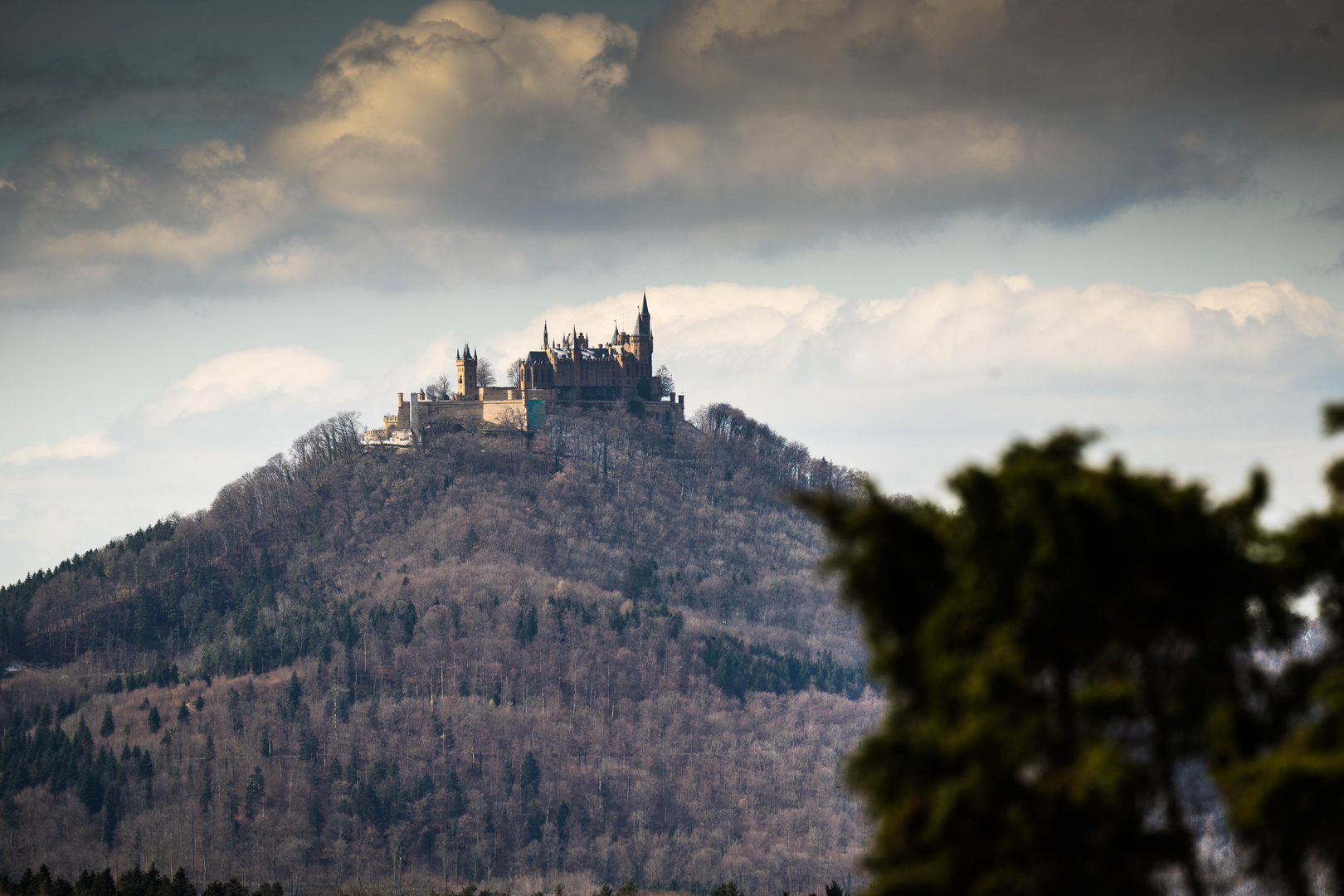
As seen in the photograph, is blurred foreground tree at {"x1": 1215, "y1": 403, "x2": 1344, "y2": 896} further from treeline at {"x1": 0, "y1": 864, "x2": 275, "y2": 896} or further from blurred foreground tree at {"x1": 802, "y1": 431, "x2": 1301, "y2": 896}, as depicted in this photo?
treeline at {"x1": 0, "y1": 864, "x2": 275, "y2": 896}

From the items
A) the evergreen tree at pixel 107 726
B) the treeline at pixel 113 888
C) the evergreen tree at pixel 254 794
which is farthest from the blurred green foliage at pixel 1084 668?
the evergreen tree at pixel 107 726

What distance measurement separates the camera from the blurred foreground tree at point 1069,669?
19594 mm

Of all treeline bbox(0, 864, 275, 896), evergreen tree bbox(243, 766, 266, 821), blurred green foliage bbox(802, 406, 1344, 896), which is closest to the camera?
blurred green foliage bbox(802, 406, 1344, 896)

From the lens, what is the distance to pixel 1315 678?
19.7 metres

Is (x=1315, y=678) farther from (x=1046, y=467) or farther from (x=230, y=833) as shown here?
(x=230, y=833)

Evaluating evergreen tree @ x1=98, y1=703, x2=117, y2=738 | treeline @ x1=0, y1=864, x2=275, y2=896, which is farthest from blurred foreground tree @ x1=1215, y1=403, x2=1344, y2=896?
evergreen tree @ x1=98, y1=703, x2=117, y2=738

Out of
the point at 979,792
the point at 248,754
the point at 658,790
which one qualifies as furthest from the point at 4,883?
the point at 979,792

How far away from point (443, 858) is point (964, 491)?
166359mm

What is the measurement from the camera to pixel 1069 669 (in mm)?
20328

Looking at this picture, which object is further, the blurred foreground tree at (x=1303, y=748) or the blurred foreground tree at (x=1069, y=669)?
the blurred foreground tree at (x=1069, y=669)

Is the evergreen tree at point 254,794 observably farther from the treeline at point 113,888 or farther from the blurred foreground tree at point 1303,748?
the blurred foreground tree at point 1303,748

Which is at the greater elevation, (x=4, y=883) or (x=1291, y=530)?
(x=1291, y=530)

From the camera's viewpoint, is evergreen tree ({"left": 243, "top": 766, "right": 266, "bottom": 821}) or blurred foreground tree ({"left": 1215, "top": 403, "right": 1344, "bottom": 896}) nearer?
blurred foreground tree ({"left": 1215, "top": 403, "right": 1344, "bottom": 896})

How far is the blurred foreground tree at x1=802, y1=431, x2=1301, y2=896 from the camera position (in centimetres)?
1959
